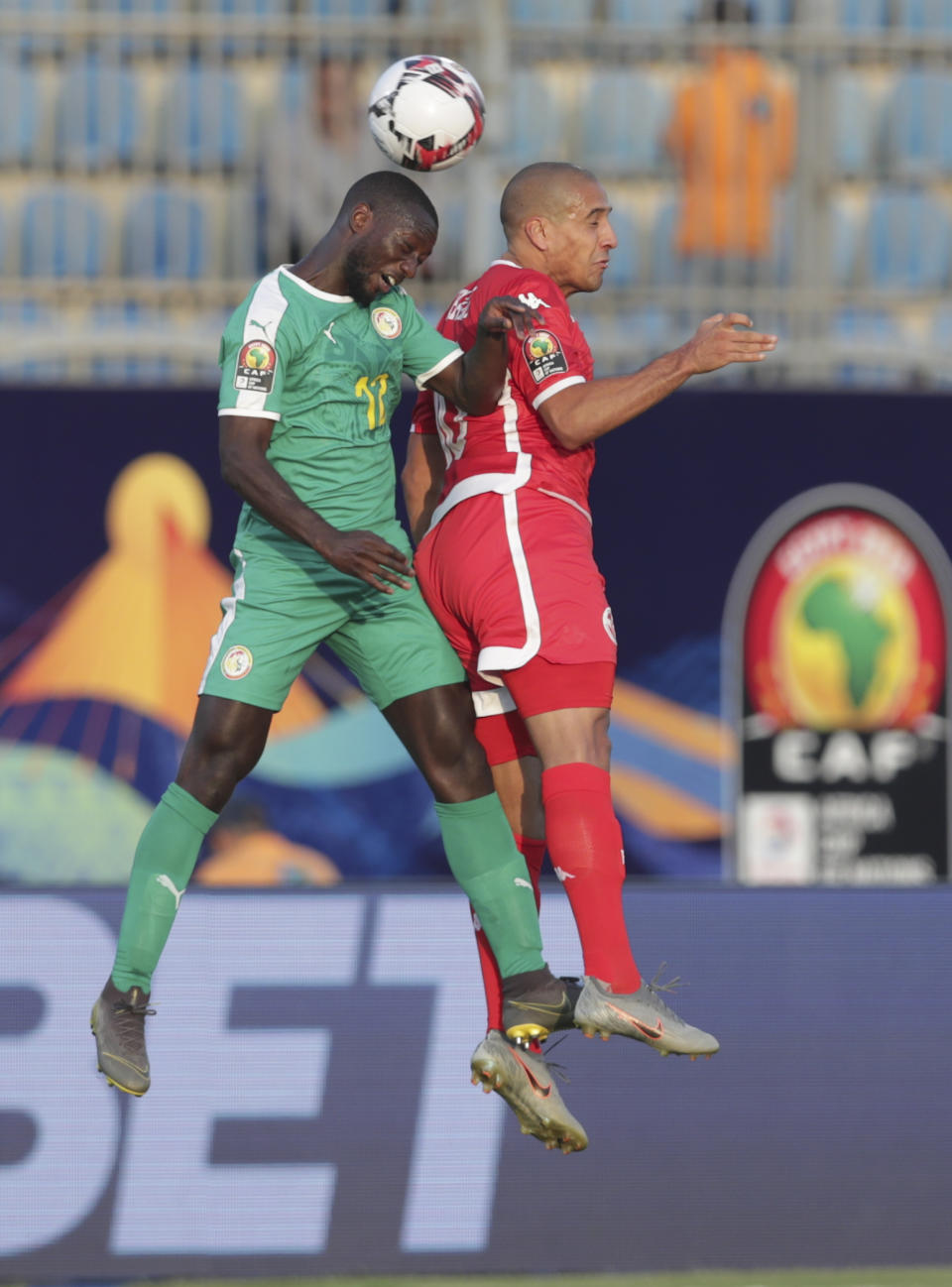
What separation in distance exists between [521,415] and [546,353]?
24 centimetres

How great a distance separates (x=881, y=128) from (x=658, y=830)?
3301 millimetres

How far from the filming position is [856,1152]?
684 cm

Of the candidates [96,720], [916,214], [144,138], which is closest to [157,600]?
[96,720]

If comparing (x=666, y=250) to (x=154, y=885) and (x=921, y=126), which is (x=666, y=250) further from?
(x=154, y=885)

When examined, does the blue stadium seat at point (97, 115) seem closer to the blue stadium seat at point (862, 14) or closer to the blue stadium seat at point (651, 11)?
the blue stadium seat at point (651, 11)

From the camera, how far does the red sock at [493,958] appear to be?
553cm

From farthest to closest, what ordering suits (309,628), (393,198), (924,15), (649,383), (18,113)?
1. (924,15)
2. (18,113)
3. (309,628)
4. (393,198)
5. (649,383)

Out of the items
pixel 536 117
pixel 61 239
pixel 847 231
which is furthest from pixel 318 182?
pixel 847 231

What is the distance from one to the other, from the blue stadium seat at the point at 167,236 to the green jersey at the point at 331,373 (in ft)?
14.0

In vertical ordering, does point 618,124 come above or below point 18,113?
above

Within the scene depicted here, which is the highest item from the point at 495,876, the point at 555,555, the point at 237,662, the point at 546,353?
the point at 546,353

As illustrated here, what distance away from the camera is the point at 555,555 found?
208 inches

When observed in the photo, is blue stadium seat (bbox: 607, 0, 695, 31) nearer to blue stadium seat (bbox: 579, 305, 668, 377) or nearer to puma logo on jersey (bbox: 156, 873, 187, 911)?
blue stadium seat (bbox: 579, 305, 668, 377)

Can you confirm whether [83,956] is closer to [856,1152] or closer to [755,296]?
[856,1152]
